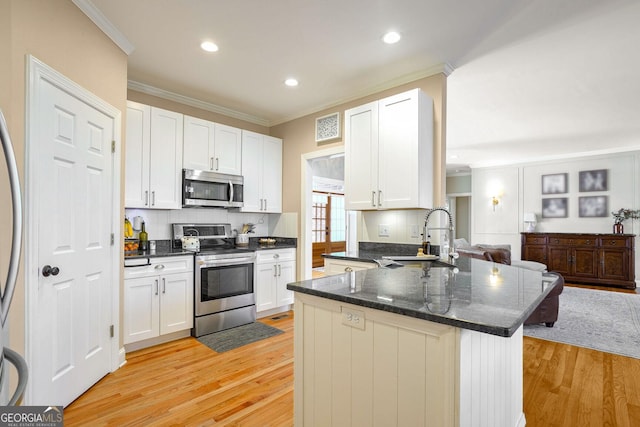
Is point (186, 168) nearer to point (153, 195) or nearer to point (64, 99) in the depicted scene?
point (153, 195)

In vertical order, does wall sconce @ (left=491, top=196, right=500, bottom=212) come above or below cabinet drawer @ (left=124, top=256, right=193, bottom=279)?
above

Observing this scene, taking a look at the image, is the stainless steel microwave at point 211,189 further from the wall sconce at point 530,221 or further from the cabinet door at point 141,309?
the wall sconce at point 530,221

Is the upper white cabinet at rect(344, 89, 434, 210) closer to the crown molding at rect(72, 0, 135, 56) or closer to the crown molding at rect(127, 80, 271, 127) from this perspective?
the crown molding at rect(127, 80, 271, 127)

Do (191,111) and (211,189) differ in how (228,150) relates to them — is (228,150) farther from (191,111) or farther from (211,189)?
(191,111)

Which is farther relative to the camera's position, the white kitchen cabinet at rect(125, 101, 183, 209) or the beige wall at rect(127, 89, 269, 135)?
the beige wall at rect(127, 89, 269, 135)

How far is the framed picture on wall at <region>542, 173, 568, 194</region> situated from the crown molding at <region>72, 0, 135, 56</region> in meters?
7.78

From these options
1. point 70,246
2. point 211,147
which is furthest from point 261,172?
point 70,246

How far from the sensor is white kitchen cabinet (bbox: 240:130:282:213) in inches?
165

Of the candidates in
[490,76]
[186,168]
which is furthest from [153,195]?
[490,76]

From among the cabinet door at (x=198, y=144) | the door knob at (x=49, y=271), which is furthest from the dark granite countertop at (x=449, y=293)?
the cabinet door at (x=198, y=144)

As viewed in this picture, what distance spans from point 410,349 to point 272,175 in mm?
3590

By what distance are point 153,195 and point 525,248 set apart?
7151mm

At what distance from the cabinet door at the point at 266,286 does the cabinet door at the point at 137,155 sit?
147cm

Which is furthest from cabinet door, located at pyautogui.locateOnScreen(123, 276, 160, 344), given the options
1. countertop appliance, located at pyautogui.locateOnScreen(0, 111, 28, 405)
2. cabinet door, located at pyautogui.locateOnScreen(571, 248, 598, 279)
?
cabinet door, located at pyautogui.locateOnScreen(571, 248, 598, 279)
